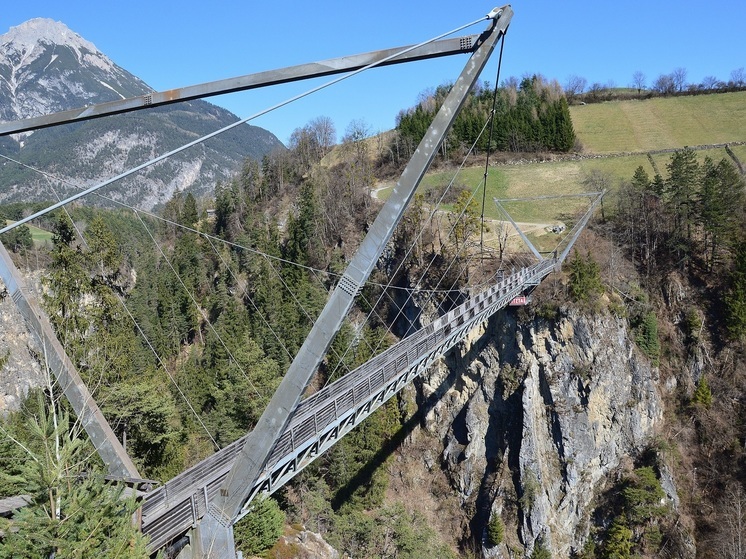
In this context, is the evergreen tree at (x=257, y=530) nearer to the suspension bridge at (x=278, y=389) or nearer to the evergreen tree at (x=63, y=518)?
the suspension bridge at (x=278, y=389)

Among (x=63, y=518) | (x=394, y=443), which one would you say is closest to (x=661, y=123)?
(x=394, y=443)

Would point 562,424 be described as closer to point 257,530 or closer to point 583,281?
point 583,281

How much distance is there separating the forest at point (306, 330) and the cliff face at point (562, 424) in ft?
4.03

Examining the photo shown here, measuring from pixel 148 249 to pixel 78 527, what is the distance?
5915 centimetres

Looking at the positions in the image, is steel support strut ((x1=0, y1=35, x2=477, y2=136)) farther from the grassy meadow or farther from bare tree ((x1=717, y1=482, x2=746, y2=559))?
the grassy meadow

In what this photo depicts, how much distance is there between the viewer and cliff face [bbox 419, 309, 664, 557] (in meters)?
25.6

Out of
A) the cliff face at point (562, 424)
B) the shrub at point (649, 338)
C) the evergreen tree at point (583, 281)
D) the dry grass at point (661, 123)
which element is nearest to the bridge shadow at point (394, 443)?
the cliff face at point (562, 424)

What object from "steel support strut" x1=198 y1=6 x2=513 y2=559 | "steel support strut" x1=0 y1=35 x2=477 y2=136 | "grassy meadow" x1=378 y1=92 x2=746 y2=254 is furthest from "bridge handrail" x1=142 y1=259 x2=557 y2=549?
"grassy meadow" x1=378 y1=92 x2=746 y2=254

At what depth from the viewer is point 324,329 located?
6688mm

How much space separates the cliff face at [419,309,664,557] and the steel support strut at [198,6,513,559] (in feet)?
70.7

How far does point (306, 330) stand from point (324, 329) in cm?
3089

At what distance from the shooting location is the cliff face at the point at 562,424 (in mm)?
25641

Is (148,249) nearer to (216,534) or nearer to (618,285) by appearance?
(618,285)

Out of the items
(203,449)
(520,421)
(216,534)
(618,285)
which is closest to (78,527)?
(216,534)
